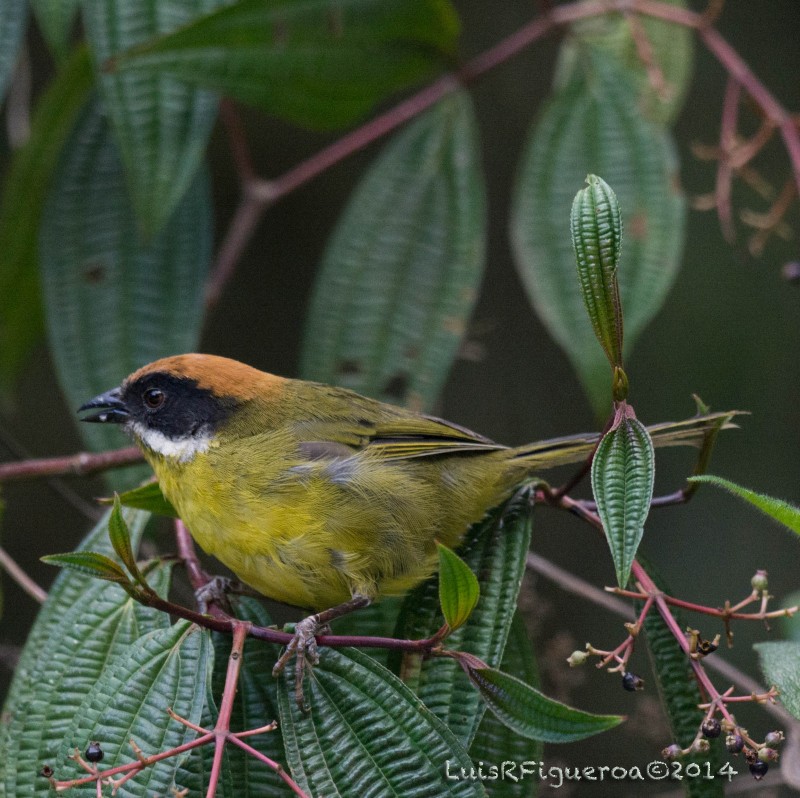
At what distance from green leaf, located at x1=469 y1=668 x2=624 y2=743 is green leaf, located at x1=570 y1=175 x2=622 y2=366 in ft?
1.94

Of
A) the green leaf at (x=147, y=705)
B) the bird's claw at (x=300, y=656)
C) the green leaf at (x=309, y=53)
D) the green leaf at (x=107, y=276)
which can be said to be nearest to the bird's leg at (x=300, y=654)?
the bird's claw at (x=300, y=656)

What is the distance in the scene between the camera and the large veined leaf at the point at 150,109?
9.87 feet

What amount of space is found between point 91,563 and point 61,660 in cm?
56

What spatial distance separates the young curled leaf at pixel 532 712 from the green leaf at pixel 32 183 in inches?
97.8

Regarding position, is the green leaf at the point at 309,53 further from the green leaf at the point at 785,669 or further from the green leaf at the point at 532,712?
the green leaf at the point at 785,669

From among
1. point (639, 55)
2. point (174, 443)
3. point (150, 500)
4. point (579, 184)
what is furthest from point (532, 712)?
point (639, 55)

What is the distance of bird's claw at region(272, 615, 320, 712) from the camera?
2051 millimetres

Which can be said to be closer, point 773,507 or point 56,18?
point 773,507

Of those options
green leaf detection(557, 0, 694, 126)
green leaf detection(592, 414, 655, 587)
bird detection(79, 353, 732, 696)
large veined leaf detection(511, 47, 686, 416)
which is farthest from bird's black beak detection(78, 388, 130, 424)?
green leaf detection(557, 0, 694, 126)

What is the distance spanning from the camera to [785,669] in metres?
2.12

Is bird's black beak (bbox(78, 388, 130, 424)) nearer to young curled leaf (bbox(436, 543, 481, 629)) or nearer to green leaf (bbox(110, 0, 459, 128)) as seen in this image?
green leaf (bbox(110, 0, 459, 128))

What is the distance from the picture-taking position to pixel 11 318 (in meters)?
3.82

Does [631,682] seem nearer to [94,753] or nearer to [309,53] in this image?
[94,753]

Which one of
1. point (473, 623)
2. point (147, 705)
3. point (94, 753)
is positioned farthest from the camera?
point (473, 623)
